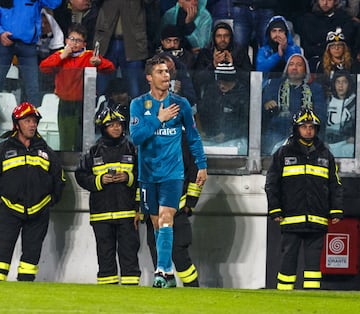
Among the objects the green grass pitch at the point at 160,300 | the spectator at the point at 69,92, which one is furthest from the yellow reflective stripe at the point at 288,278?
the spectator at the point at 69,92

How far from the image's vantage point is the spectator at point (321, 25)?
61.1 feet

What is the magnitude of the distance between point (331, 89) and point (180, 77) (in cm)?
176

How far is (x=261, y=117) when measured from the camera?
1723 centimetres

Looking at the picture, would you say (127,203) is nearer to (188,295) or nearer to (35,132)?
(35,132)

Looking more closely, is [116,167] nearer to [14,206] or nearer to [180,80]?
[14,206]

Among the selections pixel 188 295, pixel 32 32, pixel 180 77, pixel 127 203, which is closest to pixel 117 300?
pixel 188 295

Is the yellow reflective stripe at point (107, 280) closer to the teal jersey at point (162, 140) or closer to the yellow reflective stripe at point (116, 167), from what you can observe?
the yellow reflective stripe at point (116, 167)

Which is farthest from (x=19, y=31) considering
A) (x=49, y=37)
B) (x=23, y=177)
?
(x=23, y=177)

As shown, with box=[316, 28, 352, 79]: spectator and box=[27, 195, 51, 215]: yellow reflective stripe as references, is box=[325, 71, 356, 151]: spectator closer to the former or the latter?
box=[316, 28, 352, 79]: spectator

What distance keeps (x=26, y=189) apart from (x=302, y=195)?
119 inches

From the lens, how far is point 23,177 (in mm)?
16266

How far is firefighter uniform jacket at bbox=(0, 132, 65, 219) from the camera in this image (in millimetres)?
16266

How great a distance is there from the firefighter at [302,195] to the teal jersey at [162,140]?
7.32ft

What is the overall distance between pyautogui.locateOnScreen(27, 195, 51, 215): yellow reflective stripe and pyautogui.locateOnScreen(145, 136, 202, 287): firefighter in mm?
1141
